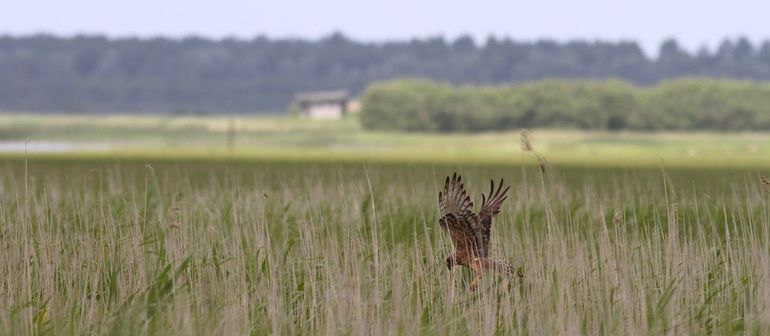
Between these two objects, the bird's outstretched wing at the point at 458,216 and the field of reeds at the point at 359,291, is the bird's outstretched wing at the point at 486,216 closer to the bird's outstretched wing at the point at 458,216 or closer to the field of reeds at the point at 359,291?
the bird's outstretched wing at the point at 458,216

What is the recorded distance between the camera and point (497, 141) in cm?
16512

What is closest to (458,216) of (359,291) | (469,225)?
(469,225)

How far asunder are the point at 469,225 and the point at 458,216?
0.59 feet

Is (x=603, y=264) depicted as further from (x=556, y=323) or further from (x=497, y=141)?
(x=497, y=141)

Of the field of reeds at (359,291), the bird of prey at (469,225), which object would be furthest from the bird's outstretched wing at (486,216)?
the field of reeds at (359,291)

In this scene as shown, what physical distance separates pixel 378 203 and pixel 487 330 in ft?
29.0

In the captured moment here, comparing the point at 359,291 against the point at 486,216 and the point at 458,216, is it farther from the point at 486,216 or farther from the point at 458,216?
the point at 486,216

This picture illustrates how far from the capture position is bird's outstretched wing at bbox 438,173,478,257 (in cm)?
925

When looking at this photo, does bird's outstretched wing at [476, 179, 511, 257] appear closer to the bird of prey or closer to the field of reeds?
the bird of prey

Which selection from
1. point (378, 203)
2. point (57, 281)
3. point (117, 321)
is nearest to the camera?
point (117, 321)

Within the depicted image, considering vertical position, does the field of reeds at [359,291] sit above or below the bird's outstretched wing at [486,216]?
below

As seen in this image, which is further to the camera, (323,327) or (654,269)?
(654,269)

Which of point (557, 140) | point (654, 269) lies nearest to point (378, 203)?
point (654, 269)

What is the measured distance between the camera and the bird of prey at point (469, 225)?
9.29 meters
